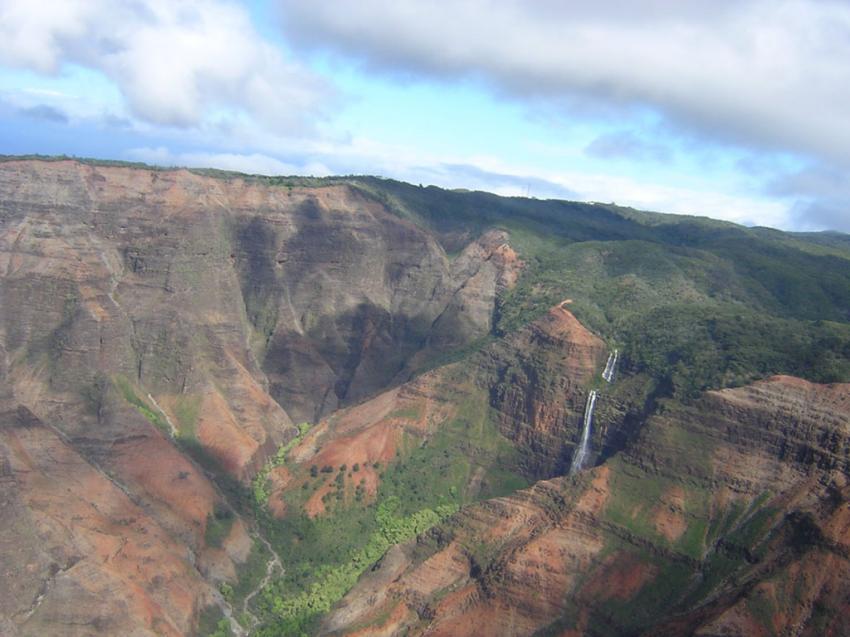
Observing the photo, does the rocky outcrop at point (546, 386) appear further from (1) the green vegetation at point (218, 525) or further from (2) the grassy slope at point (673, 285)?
(1) the green vegetation at point (218, 525)

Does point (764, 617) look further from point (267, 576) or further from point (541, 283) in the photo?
point (541, 283)

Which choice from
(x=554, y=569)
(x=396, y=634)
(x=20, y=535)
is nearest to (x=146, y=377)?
(x=20, y=535)

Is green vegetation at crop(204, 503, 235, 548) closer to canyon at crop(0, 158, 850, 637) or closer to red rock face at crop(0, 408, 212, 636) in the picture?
canyon at crop(0, 158, 850, 637)

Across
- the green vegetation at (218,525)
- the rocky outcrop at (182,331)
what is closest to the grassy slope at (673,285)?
the rocky outcrop at (182,331)

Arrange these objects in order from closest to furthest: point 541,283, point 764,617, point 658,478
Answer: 1. point 764,617
2. point 658,478
3. point 541,283

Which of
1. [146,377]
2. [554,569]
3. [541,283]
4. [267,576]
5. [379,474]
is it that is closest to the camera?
[554,569]

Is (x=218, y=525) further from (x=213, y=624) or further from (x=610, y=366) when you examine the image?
(x=610, y=366)
